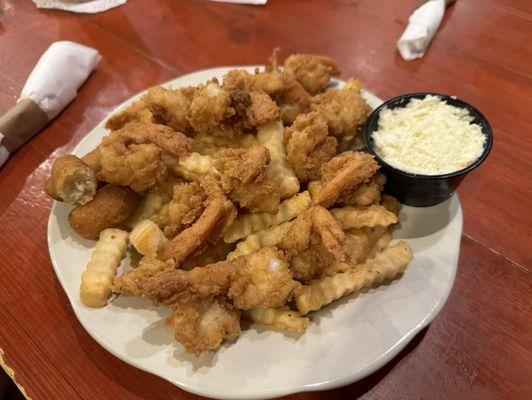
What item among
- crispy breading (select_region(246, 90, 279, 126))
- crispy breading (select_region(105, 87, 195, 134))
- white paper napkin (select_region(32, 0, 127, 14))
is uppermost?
white paper napkin (select_region(32, 0, 127, 14))

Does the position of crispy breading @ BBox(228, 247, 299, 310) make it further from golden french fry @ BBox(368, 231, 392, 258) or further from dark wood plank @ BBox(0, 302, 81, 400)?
dark wood plank @ BBox(0, 302, 81, 400)

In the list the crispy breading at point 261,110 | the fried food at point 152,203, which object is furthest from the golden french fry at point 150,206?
the crispy breading at point 261,110

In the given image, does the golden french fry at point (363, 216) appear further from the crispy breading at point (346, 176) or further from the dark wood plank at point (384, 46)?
the dark wood plank at point (384, 46)

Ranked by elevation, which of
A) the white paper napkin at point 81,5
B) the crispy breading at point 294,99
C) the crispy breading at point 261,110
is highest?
the white paper napkin at point 81,5

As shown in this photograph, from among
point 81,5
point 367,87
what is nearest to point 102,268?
point 367,87

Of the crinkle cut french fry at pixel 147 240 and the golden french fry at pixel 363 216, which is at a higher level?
the crinkle cut french fry at pixel 147 240

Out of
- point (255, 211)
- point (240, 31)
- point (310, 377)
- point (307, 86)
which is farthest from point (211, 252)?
point (240, 31)

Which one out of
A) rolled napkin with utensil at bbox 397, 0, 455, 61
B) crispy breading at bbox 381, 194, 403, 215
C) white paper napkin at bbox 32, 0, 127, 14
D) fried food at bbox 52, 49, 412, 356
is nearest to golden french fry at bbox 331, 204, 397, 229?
fried food at bbox 52, 49, 412, 356
